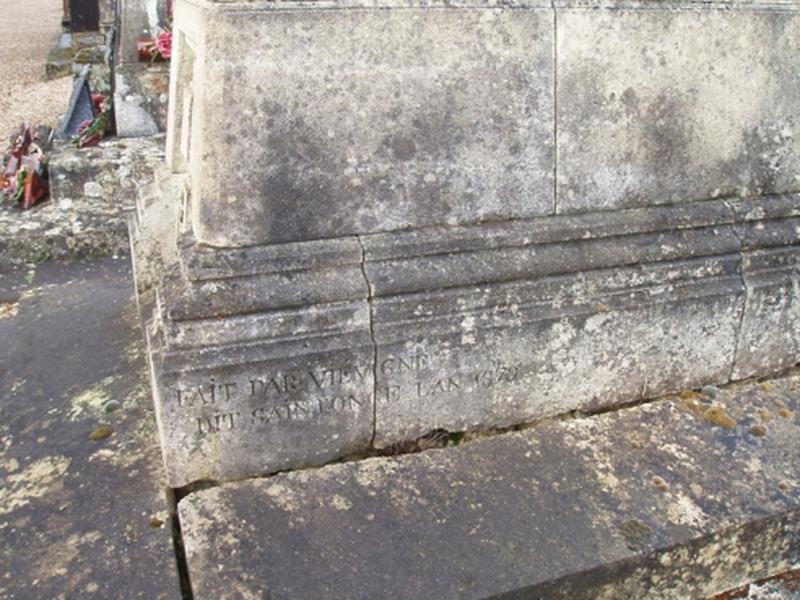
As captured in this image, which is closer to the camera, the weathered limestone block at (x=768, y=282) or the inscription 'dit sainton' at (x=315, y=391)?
the inscription 'dit sainton' at (x=315, y=391)

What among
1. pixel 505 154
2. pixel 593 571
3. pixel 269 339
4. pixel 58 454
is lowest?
pixel 593 571

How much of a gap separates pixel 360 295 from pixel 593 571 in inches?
41.2

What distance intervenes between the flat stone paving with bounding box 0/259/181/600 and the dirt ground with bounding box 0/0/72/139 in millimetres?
6117

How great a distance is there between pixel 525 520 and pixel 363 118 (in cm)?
130

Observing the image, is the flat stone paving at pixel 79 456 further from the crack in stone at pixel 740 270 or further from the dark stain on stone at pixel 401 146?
the crack in stone at pixel 740 270

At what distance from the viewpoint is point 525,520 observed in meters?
2.24

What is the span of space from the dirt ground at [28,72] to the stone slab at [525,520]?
305 inches

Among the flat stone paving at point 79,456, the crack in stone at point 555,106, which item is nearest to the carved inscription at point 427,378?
the crack in stone at point 555,106

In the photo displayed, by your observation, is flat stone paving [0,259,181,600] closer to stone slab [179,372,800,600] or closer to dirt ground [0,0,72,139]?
stone slab [179,372,800,600]

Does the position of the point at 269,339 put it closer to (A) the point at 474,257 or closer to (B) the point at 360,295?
(B) the point at 360,295

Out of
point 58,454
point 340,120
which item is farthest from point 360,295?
point 58,454

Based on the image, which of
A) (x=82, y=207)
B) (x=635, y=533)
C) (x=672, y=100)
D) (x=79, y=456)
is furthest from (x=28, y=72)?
(x=635, y=533)

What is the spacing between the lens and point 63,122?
5.68 meters

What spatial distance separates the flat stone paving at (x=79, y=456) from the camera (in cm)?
207
